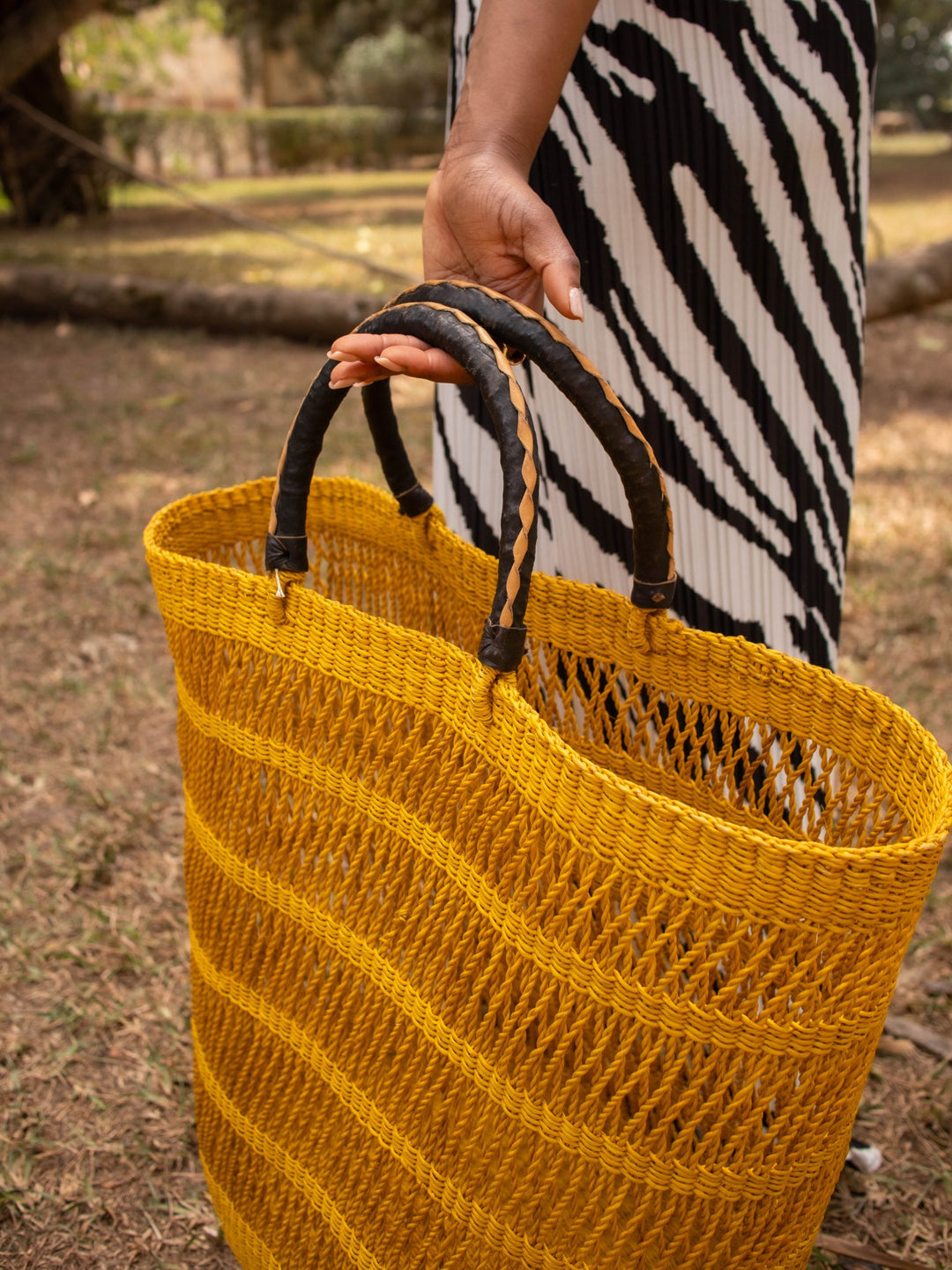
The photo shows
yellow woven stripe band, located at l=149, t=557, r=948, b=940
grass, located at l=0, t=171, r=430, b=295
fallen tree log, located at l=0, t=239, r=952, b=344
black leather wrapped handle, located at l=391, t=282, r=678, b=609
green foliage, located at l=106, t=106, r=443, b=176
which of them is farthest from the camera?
green foliage, located at l=106, t=106, r=443, b=176

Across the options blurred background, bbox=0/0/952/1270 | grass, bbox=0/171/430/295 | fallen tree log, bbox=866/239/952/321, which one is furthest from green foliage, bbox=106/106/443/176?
fallen tree log, bbox=866/239/952/321

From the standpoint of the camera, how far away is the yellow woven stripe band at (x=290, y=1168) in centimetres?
88

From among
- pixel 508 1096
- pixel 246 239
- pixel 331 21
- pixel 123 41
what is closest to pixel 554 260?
pixel 508 1096

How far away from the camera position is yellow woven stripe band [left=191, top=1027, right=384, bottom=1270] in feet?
2.89

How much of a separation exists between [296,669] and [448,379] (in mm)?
264

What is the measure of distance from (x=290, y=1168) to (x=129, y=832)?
2.91ft

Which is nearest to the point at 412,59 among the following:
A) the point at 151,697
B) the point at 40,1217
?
the point at 151,697

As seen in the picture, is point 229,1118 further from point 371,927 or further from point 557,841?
point 557,841

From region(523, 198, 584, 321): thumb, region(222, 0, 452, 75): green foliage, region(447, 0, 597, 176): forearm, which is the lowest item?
region(523, 198, 584, 321): thumb

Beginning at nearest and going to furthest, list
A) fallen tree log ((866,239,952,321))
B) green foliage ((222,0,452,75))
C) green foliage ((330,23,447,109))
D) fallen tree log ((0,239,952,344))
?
fallen tree log ((866,239,952,321)), fallen tree log ((0,239,952,344)), green foliage ((222,0,452,75)), green foliage ((330,23,447,109))

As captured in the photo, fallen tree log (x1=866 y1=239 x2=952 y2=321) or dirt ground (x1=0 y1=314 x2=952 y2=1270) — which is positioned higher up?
fallen tree log (x1=866 y1=239 x2=952 y2=321)

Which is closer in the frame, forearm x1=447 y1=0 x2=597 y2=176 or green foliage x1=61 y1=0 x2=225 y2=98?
forearm x1=447 y1=0 x2=597 y2=176

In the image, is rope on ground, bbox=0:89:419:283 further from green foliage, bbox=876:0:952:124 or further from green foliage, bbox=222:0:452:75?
green foliage, bbox=876:0:952:124

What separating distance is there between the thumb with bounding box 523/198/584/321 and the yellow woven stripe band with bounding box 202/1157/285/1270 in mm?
896
